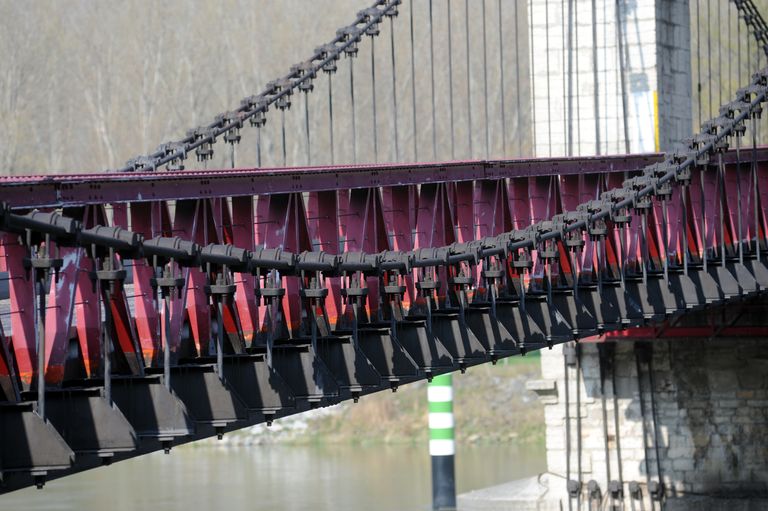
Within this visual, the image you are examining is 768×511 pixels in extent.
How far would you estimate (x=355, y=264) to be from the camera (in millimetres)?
18891

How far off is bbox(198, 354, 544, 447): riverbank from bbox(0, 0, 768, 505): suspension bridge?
21.2 metres

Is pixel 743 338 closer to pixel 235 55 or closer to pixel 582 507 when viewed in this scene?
pixel 582 507

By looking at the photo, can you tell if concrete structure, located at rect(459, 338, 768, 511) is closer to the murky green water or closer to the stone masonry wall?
the stone masonry wall

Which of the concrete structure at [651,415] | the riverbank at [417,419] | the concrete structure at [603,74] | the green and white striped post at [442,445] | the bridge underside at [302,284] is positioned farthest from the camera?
the riverbank at [417,419]

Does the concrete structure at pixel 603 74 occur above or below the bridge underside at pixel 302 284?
above

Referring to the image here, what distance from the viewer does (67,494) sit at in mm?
45219

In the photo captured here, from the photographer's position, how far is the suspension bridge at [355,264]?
14852 mm

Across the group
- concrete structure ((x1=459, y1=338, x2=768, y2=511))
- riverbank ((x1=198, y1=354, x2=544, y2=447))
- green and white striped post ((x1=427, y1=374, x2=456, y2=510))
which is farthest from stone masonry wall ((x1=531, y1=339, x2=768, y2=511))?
riverbank ((x1=198, y1=354, x2=544, y2=447))

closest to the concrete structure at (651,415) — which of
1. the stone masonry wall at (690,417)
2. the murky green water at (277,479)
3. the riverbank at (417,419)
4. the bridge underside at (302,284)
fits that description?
the stone masonry wall at (690,417)

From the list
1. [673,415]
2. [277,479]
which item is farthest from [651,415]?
[277,479]

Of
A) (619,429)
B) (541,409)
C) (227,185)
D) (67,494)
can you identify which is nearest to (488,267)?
Result: (227,185)

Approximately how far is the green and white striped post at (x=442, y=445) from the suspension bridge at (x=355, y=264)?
5.94m

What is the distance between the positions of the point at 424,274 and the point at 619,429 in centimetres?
1409

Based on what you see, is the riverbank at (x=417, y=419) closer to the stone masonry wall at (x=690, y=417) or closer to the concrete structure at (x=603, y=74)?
the stone masonry wall at (x=690, y=417)
